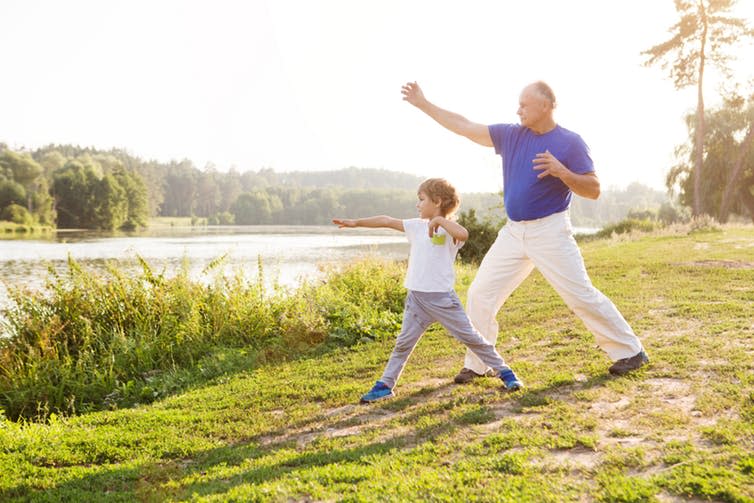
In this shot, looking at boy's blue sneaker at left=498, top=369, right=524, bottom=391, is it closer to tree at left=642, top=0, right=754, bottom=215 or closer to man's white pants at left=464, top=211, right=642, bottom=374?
man's white pants at left=464, top=211, right=642, bottom=374

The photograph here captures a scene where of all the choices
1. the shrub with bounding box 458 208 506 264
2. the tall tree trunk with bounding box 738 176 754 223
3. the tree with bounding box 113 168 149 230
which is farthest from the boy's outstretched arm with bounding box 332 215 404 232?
the tree with bounding box 113 168 149 230

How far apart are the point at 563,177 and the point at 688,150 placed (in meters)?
34.0

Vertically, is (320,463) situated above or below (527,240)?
below

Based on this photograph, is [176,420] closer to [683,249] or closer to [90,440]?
[90,440]

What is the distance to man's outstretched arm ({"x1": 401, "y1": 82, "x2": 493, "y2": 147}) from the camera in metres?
4.83

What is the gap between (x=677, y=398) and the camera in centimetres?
425

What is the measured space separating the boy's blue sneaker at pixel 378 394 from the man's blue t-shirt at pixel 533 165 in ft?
5.80

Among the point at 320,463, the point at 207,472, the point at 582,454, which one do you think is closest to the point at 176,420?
the point at 207,472

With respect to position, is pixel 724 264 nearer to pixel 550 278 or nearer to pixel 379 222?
pixel 550 278

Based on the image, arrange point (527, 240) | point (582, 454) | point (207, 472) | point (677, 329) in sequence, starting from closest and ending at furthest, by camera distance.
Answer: point (582, 454)
point (207, 472)
point (527, 240)
point (677, 329)

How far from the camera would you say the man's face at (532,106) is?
452 centimetres

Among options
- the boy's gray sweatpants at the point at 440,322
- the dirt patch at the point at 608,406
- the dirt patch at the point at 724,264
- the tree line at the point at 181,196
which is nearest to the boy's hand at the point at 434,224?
the boy's gray sweatpants at the point at 440,322

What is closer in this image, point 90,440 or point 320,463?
point 320,463

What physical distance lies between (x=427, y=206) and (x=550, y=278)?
1.17 metres
